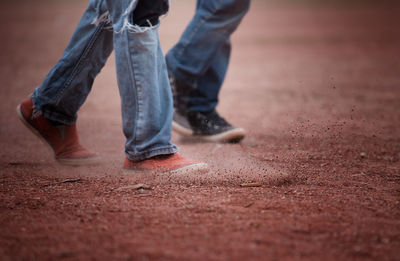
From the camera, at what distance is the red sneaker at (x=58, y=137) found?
8.20ft

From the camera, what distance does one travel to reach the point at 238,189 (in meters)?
2.05

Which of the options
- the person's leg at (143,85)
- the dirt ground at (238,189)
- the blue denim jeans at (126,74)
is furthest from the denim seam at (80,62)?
the dirt ground at (238,189)

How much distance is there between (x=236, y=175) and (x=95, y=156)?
0.83m

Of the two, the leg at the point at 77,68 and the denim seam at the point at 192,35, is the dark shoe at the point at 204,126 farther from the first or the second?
the leg at the point at 77,68

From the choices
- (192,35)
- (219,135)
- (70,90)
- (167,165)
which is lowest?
(219,135)

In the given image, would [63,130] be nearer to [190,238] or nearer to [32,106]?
[32,106]

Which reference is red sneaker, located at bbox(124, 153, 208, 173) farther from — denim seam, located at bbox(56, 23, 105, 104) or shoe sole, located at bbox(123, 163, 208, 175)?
denim seam, located at bbox(56, 23, 105, 104)

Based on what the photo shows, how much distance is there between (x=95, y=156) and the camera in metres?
2.57

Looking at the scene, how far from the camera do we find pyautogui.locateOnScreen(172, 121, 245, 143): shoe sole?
3.02m

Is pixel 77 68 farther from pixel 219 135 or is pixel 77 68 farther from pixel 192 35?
pixel 219 135

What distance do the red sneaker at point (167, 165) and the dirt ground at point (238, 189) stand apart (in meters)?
0.05

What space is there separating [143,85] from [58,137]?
72cm

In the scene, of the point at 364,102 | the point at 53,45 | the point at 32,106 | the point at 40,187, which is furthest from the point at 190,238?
the point at 53,45

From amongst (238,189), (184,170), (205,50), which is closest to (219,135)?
(205,50)
